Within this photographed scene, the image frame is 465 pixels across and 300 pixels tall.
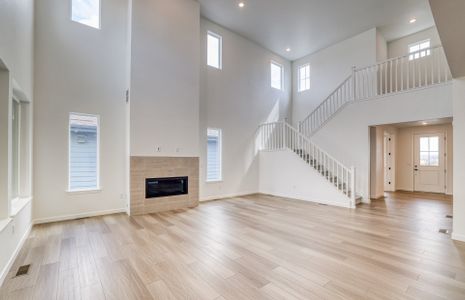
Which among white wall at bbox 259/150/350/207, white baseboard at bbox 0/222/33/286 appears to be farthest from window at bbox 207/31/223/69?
white baseboard at bbox 0/222/33/286

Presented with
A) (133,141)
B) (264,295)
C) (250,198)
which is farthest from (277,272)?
(250,198)

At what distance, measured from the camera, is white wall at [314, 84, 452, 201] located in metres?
5.34

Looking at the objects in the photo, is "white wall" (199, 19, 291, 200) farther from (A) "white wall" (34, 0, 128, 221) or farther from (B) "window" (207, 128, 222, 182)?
(A) "white wall" (34, 0, 128, 221)

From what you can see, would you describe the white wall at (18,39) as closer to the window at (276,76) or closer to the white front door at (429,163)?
the window at (276,76)

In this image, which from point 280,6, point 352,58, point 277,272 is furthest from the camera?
point 352,58

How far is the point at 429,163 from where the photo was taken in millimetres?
8250

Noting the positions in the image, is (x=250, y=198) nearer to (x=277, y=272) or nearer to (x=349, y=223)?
(x=349, y=223)

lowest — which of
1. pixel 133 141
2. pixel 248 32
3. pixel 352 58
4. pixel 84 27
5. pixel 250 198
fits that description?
pixel 250 198

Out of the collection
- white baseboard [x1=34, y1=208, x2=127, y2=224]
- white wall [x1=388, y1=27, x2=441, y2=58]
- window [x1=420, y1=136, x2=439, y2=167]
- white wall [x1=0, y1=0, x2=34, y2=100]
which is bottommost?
white baseboard [x1=34, y1=208, x2=127, y2=224]

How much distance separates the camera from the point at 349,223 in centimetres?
441

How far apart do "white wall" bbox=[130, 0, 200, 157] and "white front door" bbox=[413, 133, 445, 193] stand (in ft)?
27.9

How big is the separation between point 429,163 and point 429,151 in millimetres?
450

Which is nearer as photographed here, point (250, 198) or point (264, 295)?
point (264, 295)

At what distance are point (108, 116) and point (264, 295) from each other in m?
4.91
